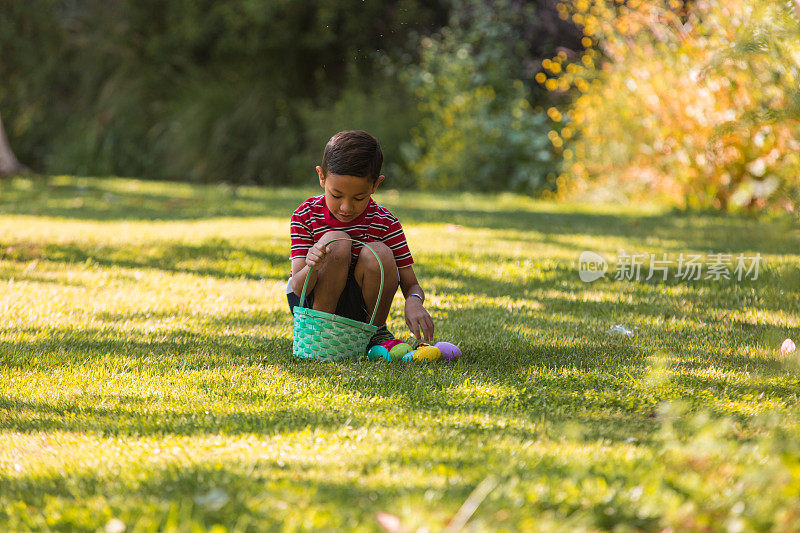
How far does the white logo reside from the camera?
17.4 feet

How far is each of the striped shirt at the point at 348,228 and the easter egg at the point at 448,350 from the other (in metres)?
0.35

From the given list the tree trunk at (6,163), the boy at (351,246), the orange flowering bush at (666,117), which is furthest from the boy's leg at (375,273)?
the tree trunk at (6,163)

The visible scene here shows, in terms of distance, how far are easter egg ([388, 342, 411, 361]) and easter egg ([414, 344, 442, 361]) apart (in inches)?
3.2

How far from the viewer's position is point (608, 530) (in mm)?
1810

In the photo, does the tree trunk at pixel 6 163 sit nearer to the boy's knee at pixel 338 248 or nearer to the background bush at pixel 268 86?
the background bush at pixel 268 86

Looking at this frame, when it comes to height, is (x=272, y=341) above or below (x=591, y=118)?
below

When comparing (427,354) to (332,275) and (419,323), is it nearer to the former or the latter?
(419,323)

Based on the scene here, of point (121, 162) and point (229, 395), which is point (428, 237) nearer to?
point (229, 395)

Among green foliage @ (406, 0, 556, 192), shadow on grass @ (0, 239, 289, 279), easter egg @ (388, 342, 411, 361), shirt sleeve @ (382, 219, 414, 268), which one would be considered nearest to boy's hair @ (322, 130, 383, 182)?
shirt sleeve @ (382, 219, 414, 268)

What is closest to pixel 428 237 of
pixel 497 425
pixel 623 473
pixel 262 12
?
pixel 497 425

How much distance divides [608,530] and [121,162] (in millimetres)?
14093

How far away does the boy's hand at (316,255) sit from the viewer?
3135mm

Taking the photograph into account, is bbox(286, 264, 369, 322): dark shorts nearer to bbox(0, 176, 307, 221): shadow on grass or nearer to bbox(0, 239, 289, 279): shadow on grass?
bbox(0, 239, 289, 279): shadow on grass

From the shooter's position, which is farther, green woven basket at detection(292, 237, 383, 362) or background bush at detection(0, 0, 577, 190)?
background bush at detection(0, 0, 577, 190)
